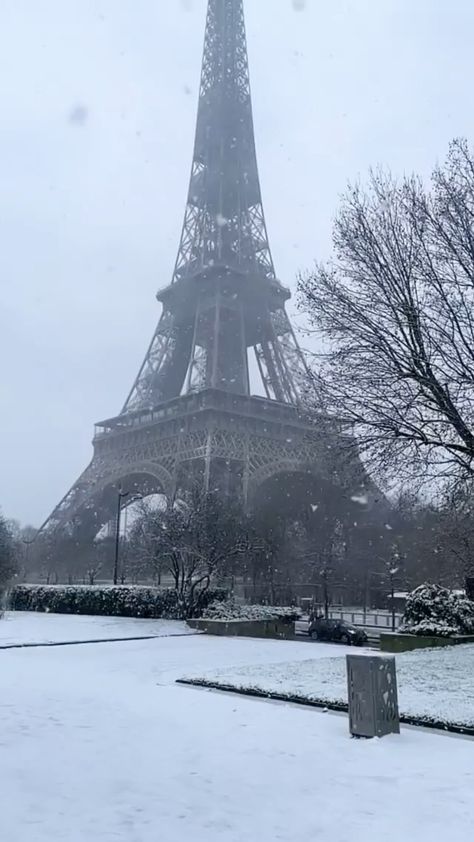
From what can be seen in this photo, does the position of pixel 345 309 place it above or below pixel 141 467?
below

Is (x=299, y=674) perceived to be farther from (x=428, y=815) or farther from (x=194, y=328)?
(x=194, y=328)

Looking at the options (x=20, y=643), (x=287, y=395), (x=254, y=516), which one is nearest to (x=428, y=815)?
(x=20, y=643)

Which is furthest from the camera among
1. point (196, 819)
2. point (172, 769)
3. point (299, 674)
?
point (299, 674)

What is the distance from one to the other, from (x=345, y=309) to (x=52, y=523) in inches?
1899

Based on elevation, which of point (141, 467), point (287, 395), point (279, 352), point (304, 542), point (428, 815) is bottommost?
point (428, 815)

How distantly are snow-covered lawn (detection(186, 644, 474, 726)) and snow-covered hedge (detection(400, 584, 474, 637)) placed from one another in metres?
4.04

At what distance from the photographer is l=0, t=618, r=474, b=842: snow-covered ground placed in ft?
15.8

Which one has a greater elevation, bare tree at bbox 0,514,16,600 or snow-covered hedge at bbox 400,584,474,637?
bare tree at bbox 0,514,16,600

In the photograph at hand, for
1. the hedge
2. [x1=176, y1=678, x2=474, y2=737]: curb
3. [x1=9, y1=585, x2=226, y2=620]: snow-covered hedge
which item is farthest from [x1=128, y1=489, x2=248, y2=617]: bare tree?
[x1=176, y1=678, x2=474, y2=737]: curb

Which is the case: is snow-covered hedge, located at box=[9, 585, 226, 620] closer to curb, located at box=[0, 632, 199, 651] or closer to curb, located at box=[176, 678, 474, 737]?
curb, located at box=[0, 632, 199, 651]

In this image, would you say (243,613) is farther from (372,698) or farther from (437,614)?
(372,698)

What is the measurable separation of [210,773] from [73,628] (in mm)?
17385

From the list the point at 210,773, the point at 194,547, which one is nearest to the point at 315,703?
the point at 210,773

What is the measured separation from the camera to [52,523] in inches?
2323
